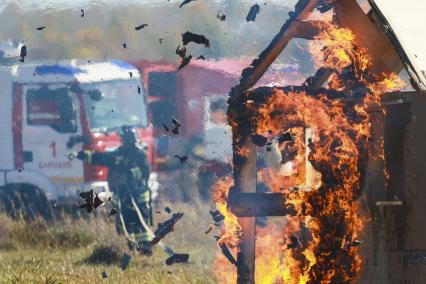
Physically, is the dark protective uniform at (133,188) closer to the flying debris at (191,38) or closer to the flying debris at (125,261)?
the flying debris at (125,261)

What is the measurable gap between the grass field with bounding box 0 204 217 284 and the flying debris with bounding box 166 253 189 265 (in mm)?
98

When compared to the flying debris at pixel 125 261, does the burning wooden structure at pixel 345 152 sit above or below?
above

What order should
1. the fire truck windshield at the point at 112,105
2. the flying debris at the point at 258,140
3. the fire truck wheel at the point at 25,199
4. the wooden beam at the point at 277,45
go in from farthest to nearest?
1. the fire truck windshield at the point at 112,105
2. the fire truck wheel at the point at 25,199
3. the flying debris at the point at 258,140
4. the wooden beam at the point at 277,45

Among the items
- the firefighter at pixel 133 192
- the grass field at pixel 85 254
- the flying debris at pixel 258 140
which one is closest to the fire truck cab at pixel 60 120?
the firefighter at pixel 133 192

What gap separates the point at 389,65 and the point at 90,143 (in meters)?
10.9

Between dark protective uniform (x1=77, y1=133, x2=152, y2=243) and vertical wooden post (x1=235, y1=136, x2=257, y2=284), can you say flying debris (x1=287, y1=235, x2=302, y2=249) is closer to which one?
vertical wooden post (x1=235, y1=136, x2=257, y2=284)

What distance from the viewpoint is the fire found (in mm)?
5887

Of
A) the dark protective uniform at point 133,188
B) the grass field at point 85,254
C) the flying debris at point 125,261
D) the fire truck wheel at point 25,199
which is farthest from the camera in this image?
the fire truck wheel at point 25,199

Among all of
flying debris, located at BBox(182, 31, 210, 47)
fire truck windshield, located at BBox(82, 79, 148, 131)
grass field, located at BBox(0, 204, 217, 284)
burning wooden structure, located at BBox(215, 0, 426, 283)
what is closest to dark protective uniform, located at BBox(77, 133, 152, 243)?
grass field, located at BBox(0, 204, 217, 284)

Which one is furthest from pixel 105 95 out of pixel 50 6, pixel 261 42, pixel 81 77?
pixel 261 42

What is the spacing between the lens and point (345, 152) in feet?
19.5

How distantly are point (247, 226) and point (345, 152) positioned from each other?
1.20 m

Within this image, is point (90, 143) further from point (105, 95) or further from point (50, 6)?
point (50, 6)

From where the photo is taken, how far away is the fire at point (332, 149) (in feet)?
19.3
